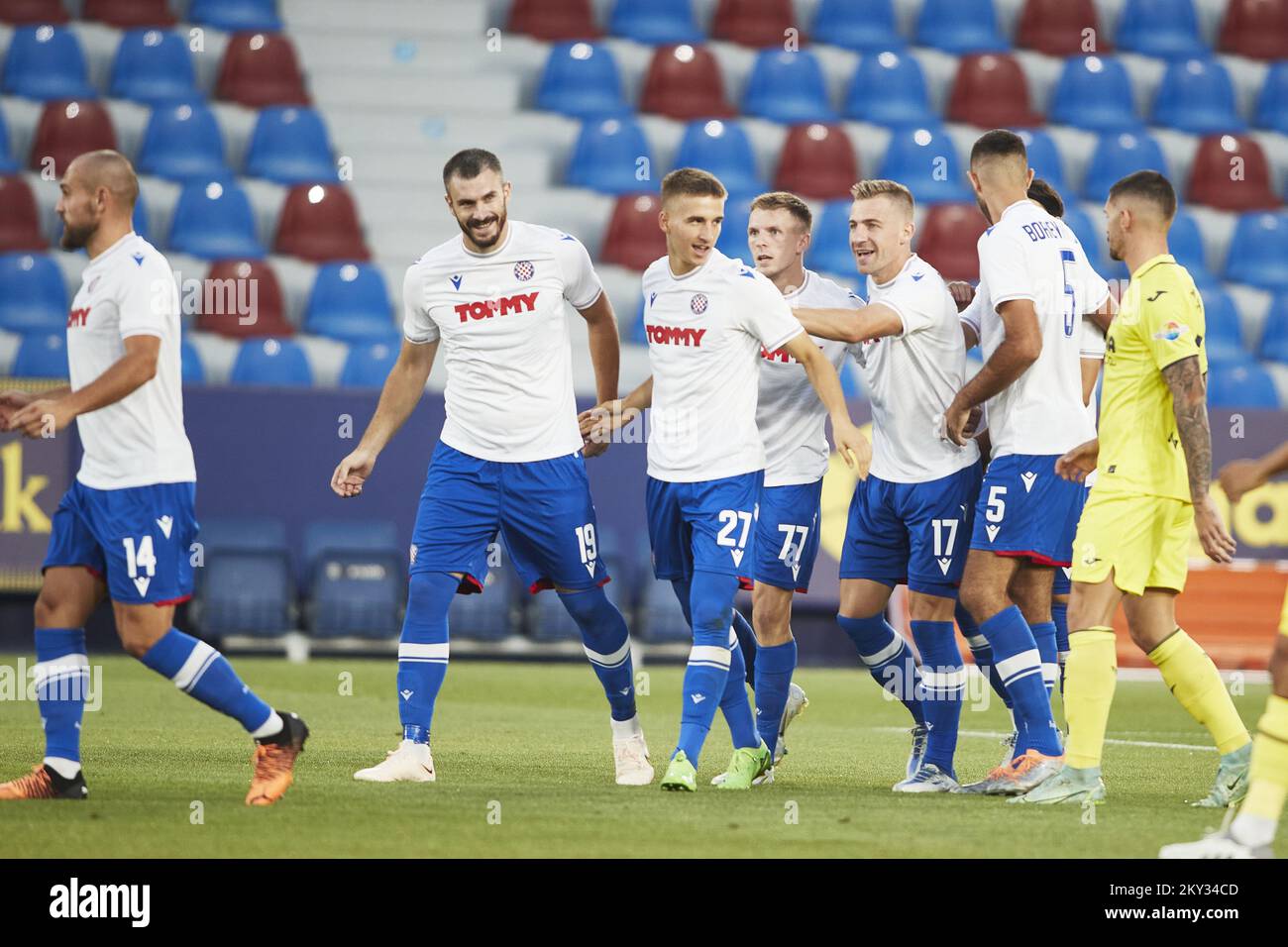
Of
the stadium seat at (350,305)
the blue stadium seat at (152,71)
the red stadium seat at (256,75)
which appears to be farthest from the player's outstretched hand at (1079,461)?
the blue stadium seat at (152,71)

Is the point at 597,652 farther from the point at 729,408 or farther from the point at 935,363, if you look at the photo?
the point at 935,363

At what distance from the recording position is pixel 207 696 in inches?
227

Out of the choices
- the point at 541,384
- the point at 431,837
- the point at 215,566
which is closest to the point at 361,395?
the point at 215,566

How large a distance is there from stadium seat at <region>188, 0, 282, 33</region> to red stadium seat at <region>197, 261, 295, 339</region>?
336cm

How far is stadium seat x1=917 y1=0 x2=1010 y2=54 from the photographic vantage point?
17906 millimetres

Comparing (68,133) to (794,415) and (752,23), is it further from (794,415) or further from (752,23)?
(794,415)

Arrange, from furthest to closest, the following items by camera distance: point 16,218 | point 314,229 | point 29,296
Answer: point 314,229 → point 16,218 → point 29,296

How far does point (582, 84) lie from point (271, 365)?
4845 mm

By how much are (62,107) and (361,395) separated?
4828 millimetres

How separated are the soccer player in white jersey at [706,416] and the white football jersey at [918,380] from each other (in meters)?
0.46

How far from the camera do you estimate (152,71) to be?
52.6ft

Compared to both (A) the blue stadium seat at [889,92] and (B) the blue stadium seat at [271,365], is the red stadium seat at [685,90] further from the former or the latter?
(B) the blue stadium seat at [271,365]

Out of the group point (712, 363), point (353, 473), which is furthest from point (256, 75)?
point (712, 363)

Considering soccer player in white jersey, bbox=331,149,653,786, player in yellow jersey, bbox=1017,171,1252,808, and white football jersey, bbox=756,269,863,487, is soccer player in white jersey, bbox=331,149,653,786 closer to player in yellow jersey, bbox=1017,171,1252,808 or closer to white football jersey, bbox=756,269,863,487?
white football jersey, bbox=756,269,863,487
